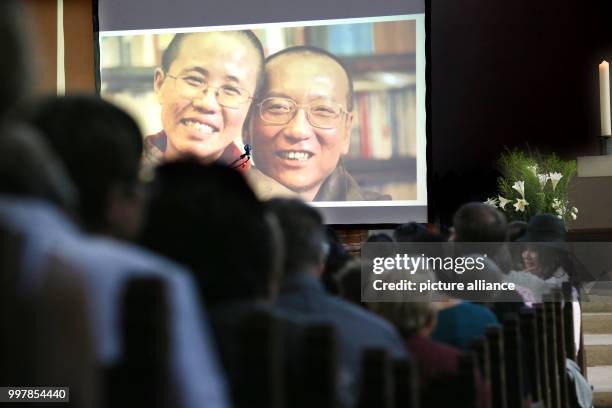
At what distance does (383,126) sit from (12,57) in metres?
7.47

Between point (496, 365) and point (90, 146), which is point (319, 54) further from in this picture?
point (90, 146)

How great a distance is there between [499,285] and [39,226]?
2.55 metres

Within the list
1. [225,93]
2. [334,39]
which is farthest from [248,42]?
[334,39]

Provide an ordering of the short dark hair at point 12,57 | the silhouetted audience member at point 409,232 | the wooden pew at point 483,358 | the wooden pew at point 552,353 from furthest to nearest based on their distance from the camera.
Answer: the silhouetted audience member at point 409,232 → the wooden pew at point 552,353 → the wooden pew at point 483,358 → the short dark hair at point 12,57

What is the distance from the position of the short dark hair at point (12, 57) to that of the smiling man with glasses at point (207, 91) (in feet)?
24.3

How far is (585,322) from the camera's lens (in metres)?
6.27

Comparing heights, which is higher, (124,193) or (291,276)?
(124,193)

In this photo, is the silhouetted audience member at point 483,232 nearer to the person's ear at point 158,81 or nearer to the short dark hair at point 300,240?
the short dark hair at point 300,240

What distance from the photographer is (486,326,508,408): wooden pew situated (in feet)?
7.15

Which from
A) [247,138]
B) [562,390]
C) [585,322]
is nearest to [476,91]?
[247,138]

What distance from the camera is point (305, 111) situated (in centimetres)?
795

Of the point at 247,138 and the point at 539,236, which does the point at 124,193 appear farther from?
the point at 247,138

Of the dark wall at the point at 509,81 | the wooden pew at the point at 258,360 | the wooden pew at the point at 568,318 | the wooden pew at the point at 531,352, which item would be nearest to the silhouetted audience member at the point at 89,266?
the wooden pew at the point at 258,360

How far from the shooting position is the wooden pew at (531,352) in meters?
2.68
